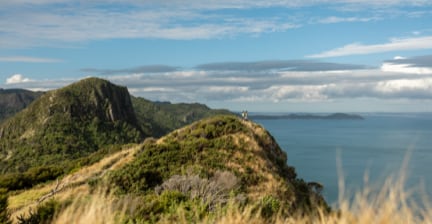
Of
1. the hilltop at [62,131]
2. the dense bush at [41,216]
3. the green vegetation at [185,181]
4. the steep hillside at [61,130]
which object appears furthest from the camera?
the steep hillside at [61,130]

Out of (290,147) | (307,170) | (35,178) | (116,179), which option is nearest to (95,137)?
(290,147)

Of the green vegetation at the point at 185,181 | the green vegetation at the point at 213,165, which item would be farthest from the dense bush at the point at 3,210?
the green vegetation at the point at 213,165

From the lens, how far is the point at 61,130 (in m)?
161

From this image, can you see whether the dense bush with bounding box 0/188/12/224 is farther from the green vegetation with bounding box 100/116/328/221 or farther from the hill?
the hill

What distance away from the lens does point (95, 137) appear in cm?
16650

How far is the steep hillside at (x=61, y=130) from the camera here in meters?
139

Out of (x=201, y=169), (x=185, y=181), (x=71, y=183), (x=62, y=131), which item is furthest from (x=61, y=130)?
(x=185, y=181)

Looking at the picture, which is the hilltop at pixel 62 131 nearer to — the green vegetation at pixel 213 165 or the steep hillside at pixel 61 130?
the steep hillside at pixel 61 130

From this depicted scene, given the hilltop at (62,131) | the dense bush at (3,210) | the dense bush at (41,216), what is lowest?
the hilltop at (62,131)

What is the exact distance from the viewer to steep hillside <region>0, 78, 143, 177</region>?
455ft

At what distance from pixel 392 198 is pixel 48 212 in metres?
4.78

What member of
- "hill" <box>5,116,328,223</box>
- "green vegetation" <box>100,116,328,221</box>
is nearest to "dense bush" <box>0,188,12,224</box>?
"green vegetation" <box>100,116,328,221</box>

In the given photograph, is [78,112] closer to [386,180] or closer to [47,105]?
[47,105]

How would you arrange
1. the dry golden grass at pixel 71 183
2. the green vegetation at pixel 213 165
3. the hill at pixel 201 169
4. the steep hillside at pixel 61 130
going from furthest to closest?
the steep hillside at pixel 61 130, the dry golden grass at pixel 71 183, the green vegetation at pixel 213 165, the hill at pixel 201 169
